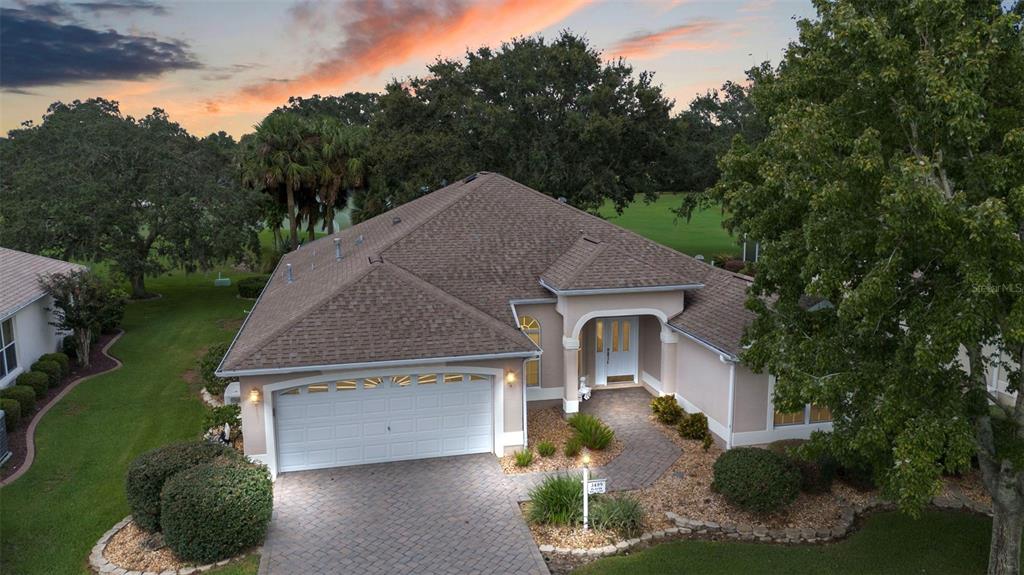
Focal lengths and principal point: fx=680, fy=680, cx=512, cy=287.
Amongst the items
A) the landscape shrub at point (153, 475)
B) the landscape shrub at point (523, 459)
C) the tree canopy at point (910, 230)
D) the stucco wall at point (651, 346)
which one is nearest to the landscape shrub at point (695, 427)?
the stucco wall at point (651, 346)

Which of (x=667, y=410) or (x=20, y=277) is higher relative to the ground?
(x=20, y=277)

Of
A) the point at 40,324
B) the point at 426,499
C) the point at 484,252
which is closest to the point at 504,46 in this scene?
the point at 484,252

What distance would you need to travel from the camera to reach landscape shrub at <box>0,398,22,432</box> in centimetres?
1719

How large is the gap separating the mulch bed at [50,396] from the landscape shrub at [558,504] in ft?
38.3

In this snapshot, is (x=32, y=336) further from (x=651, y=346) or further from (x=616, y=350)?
(x=651, y=346)

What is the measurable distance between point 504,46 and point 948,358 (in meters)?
32.8

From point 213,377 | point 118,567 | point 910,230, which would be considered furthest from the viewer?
point 213,377

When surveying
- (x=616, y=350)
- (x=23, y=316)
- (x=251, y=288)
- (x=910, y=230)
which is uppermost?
(x=910, y=230)

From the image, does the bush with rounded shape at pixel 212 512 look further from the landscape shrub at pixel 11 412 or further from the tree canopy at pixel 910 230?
the landscape shrub at pixel 11 412

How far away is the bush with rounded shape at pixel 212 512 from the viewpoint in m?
10.9

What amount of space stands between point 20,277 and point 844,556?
2608cm

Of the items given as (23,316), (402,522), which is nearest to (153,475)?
(402,522)

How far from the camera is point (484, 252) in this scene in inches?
794

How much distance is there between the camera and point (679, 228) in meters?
66.2
